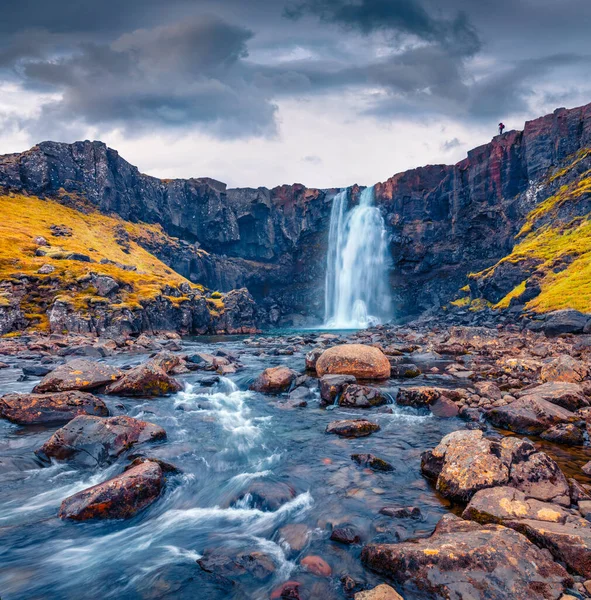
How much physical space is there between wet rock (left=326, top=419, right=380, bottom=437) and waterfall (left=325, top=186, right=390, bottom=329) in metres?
85.7

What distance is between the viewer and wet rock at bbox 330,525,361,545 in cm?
686

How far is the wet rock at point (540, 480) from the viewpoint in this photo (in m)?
7.04

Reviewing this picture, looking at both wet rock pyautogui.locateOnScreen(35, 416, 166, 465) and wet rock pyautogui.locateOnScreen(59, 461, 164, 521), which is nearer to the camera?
wet rock pyautogui.locateOnScreen(59, 461, 164, 521)

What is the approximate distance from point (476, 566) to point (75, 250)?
84.0 metres

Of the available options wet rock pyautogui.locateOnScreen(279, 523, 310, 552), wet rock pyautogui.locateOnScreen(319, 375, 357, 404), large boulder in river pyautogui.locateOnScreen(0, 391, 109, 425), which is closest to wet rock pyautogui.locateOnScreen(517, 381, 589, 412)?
wet rock pyautogui.locateOnScreen(319, 375, 357, 404)

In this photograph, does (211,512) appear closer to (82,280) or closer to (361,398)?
(361,398)

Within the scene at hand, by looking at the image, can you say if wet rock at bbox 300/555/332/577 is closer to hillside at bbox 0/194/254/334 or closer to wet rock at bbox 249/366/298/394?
wet rock at bbox 249/366/298/394

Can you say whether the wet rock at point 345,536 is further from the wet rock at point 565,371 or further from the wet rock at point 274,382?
the wet rock at point 565,371

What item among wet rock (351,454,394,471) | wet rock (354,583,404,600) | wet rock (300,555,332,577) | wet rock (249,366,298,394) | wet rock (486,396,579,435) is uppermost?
wet rock (354,583,404,600)

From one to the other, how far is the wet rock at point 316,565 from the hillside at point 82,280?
49422 mm

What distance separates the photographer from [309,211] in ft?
375

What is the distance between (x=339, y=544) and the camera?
687 centimetres

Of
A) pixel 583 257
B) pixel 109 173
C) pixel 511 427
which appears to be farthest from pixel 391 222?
pixel 511 427

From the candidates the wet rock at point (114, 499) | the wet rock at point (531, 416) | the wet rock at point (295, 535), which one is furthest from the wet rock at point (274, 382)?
the wet rock at point (295, 535)
